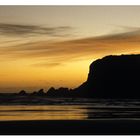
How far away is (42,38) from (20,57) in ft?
1.01

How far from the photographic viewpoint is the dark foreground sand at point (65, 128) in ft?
12.2

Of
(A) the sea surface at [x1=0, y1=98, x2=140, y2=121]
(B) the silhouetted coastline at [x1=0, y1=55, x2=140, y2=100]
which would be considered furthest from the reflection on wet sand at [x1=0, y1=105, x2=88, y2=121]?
(B) the silhouetted coastline at [x1=0, y1=55, x2=140, y2=100]

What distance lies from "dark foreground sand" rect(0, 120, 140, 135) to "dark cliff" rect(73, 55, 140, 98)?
0.32 meters

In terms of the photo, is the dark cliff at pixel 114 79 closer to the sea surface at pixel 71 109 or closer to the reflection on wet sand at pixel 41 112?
the sea surface at pixel 71 109

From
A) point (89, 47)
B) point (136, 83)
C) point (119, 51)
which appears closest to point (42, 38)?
point (89, 47)

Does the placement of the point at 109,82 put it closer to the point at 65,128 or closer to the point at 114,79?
the point at 114,79

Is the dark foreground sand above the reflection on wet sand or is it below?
below

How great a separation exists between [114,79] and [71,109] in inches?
22.3

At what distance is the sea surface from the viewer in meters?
3.69

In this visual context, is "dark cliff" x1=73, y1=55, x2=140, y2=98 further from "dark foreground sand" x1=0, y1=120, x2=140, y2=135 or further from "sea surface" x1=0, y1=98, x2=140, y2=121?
"dark foreground sand" x1=0, y1=120, x2=140, y2=135

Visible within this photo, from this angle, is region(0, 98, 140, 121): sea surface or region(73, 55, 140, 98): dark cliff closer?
region(0, 98, 140, 121): sea surface

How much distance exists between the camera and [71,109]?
382 cm
